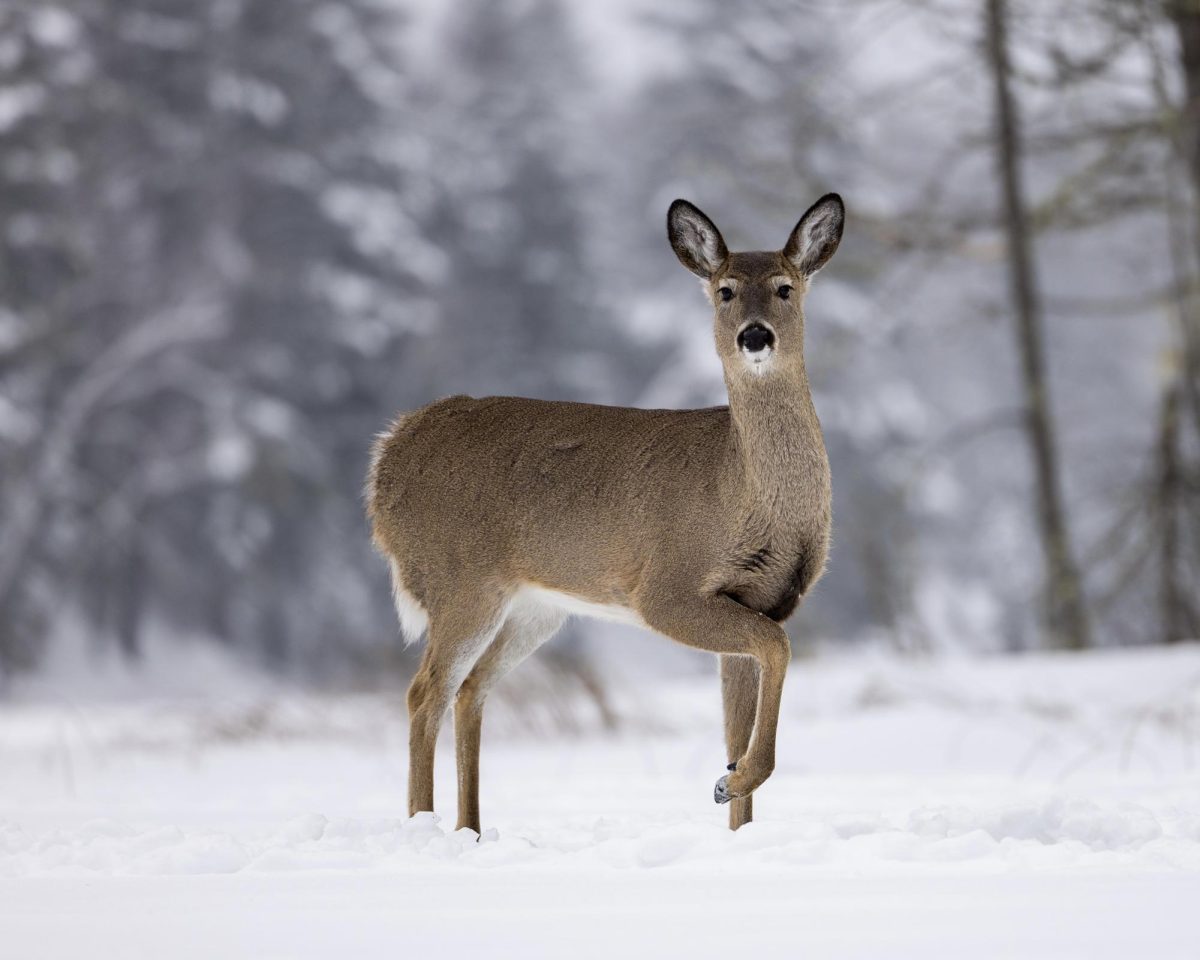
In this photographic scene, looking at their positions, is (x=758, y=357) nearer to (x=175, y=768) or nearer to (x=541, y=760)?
(x=541, y=760)

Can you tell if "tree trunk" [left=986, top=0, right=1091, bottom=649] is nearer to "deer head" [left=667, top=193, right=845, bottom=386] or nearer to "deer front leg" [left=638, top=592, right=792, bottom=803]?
"deer head" [left=667, top=193, right=845, bottom=386]

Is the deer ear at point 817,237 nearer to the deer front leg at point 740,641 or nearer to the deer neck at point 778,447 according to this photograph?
the deer neck at point 778,447

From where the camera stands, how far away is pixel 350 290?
27.8 meters

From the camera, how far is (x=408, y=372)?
29422 mm

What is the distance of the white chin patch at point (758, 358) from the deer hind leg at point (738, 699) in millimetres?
809

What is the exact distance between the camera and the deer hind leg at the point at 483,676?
483cm

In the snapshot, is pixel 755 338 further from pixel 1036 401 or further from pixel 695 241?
pixel 1036 401

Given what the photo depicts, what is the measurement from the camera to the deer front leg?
420 centimetres

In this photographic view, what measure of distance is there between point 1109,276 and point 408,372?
2201 centimetres

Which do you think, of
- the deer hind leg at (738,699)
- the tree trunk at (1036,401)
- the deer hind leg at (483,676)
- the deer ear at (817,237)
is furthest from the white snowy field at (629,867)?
the tree trunk at (1036,401)

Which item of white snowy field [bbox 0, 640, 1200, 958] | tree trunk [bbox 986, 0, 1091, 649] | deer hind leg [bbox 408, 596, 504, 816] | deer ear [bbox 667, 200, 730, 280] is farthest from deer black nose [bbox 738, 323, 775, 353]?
tree trunk [bbox 986, 0, 1091, 649]

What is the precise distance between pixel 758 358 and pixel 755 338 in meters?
0.08

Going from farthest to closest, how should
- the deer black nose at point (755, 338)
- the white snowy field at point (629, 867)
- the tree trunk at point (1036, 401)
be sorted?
the tree trunk at point (1036, 401)
the deer black nose at point (755, 338)
the white snowy field at point (629, 867)

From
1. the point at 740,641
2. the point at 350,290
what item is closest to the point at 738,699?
the point at 740,641
